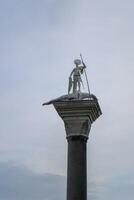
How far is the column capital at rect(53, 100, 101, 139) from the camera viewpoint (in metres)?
18.0

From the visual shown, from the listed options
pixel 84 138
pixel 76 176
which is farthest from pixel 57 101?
pixel 76 176

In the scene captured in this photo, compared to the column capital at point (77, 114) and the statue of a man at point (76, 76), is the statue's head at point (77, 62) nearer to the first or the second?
the statue of a man at point (76, 76)

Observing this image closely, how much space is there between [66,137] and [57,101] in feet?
4.86

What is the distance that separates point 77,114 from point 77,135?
861 millimetres

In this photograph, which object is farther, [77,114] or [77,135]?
[77,114]

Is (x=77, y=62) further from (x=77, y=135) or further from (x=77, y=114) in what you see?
(x=77, y=135)

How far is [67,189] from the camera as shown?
57.5 feet

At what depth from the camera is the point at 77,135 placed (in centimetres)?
1800

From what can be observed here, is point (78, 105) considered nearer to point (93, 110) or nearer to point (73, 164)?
point (93, 110)

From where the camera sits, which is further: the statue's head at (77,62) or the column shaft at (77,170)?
the statue's head at (77,62)

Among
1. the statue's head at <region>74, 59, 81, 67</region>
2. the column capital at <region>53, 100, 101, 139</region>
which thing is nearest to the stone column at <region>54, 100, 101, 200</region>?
the column capital at <region>53, 100, 101, 139</region>

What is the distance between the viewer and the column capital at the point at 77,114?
18.0m

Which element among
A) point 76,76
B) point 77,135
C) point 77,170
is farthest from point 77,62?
point 77,170

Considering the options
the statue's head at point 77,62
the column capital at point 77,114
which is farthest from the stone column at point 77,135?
the statue's head at point 77,62
